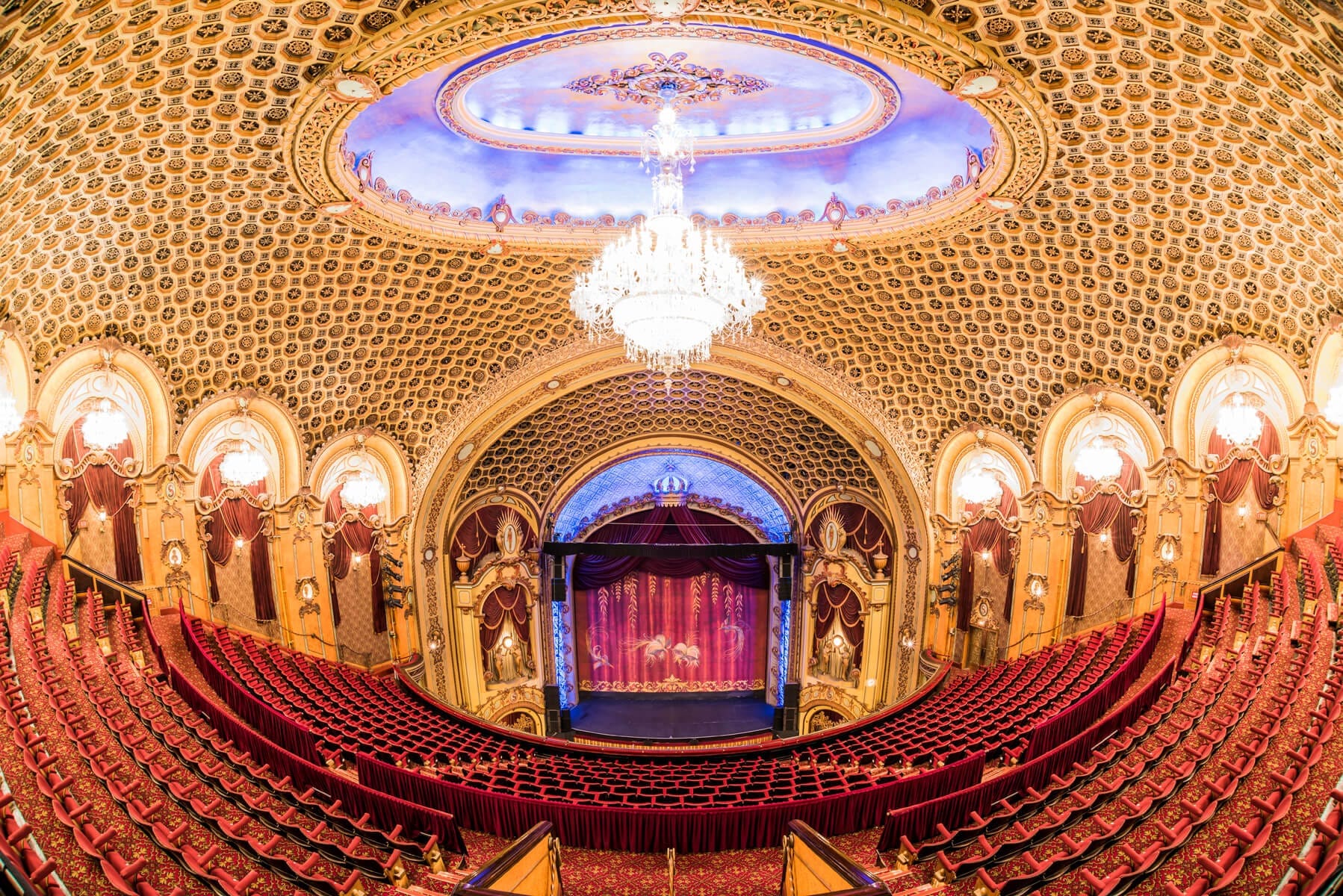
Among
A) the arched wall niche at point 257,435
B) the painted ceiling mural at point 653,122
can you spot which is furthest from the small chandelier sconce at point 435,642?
the painted ceiling mural at point 653,122

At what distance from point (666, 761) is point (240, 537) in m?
9.77

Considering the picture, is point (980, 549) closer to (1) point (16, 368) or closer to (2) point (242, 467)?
(2) point (242, 467)

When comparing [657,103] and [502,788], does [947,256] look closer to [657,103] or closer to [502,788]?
[657,103]

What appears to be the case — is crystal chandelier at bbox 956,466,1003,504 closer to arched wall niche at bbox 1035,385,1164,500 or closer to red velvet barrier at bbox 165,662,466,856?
arched wall niche at bbox 1035,385,1164,500

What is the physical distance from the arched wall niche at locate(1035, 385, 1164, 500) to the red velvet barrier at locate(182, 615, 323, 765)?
47.0ft

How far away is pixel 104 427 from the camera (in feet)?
47.5

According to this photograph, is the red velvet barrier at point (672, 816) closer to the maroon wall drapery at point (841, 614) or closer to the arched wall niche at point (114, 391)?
the arched wall niche at point (114, 391)

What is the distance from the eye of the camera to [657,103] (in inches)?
472

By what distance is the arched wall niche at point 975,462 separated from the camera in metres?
18.2

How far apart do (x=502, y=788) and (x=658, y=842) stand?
2229 millimetres

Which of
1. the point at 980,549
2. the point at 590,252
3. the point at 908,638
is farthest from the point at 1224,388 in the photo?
the point at 590,252

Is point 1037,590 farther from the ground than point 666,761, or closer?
closer

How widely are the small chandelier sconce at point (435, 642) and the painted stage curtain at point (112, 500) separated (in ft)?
23.7

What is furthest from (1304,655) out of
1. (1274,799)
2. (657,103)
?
(657,103)
